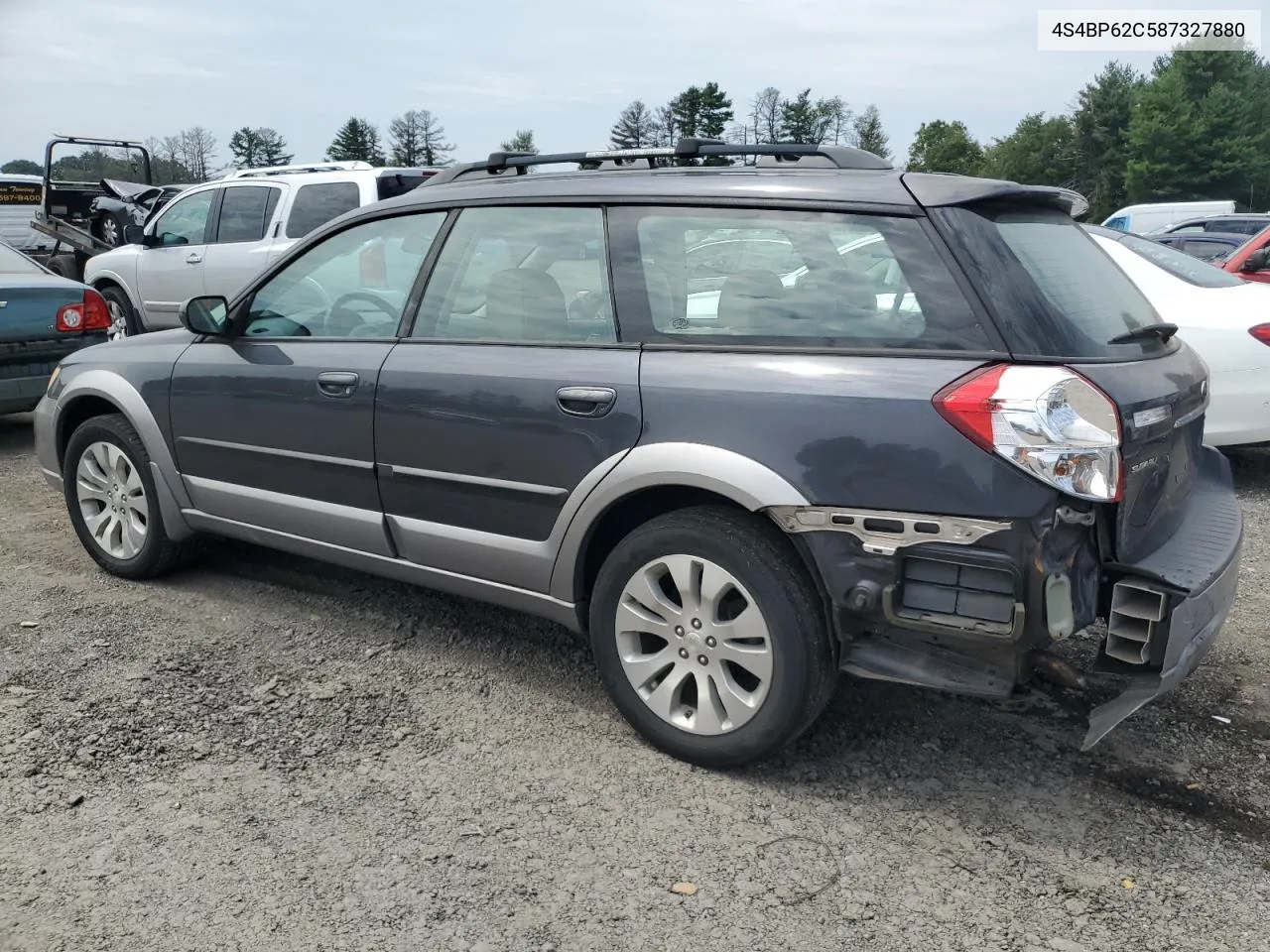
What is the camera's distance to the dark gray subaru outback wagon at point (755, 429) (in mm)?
2635

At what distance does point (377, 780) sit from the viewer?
3049mm

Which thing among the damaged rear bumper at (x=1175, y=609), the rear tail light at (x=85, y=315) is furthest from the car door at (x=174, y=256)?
the damaged rear bumper at (x=1175, y=609)

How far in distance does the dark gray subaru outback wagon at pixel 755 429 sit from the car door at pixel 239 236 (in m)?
6.51

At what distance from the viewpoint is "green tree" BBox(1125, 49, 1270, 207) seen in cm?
7125

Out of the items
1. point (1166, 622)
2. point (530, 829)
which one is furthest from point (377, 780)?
point (1166, 622)

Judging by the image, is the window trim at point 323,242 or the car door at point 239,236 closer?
the window trim at point 323,242

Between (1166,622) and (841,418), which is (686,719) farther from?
(1166,622)

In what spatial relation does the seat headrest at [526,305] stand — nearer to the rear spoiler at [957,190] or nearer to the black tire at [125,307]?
the rear spoiler at [957,190]

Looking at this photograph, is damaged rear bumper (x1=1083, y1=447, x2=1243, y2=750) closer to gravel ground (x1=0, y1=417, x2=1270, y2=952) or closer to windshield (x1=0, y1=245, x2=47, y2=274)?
gravel ground (x1=0, y1=417, x2=1270, y2=952)

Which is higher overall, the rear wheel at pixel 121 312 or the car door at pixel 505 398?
the car door at pixel 505 398

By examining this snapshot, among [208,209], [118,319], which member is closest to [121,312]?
[118,319]

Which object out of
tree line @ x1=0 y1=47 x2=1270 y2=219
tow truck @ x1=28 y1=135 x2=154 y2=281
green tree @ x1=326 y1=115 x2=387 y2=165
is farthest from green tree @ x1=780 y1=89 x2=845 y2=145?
tow truck @ x1=28 y1=135 x2=154 y2=281

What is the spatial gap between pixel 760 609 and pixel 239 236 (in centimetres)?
885

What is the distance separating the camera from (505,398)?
3.31m
